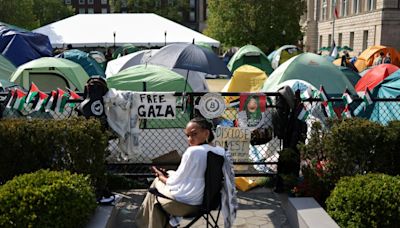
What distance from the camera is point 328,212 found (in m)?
4.46

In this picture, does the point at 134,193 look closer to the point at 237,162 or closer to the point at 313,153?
the point at 237,162

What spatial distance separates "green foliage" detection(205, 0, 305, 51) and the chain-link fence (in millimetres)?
34112

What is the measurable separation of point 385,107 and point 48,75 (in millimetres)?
8086

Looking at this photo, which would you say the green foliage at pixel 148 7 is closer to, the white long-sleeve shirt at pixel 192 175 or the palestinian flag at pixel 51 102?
the palestinian flag at pixel 51 102

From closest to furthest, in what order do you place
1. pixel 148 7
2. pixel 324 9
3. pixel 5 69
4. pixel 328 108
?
pixel 328 108 → pixel 5 69 → pixel 324 9 → pixel 148 7

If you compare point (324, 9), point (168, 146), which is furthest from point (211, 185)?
point (324, 9)

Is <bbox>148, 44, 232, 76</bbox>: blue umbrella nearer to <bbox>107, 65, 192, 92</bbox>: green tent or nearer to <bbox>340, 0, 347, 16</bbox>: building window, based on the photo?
<bbox>107, 65, 192, 92</bbox>: green tent

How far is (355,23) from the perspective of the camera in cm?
4691

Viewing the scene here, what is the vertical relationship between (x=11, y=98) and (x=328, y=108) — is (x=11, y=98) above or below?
above

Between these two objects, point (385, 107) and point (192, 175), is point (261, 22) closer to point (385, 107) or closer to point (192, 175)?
point (385, 107)

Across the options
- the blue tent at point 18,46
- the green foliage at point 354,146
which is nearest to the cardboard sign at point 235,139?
the green foliage at point 354,146

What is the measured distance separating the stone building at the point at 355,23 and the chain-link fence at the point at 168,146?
124ft

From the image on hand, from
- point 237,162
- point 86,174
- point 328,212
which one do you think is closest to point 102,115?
point 86,174

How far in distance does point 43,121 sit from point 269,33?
122ft
